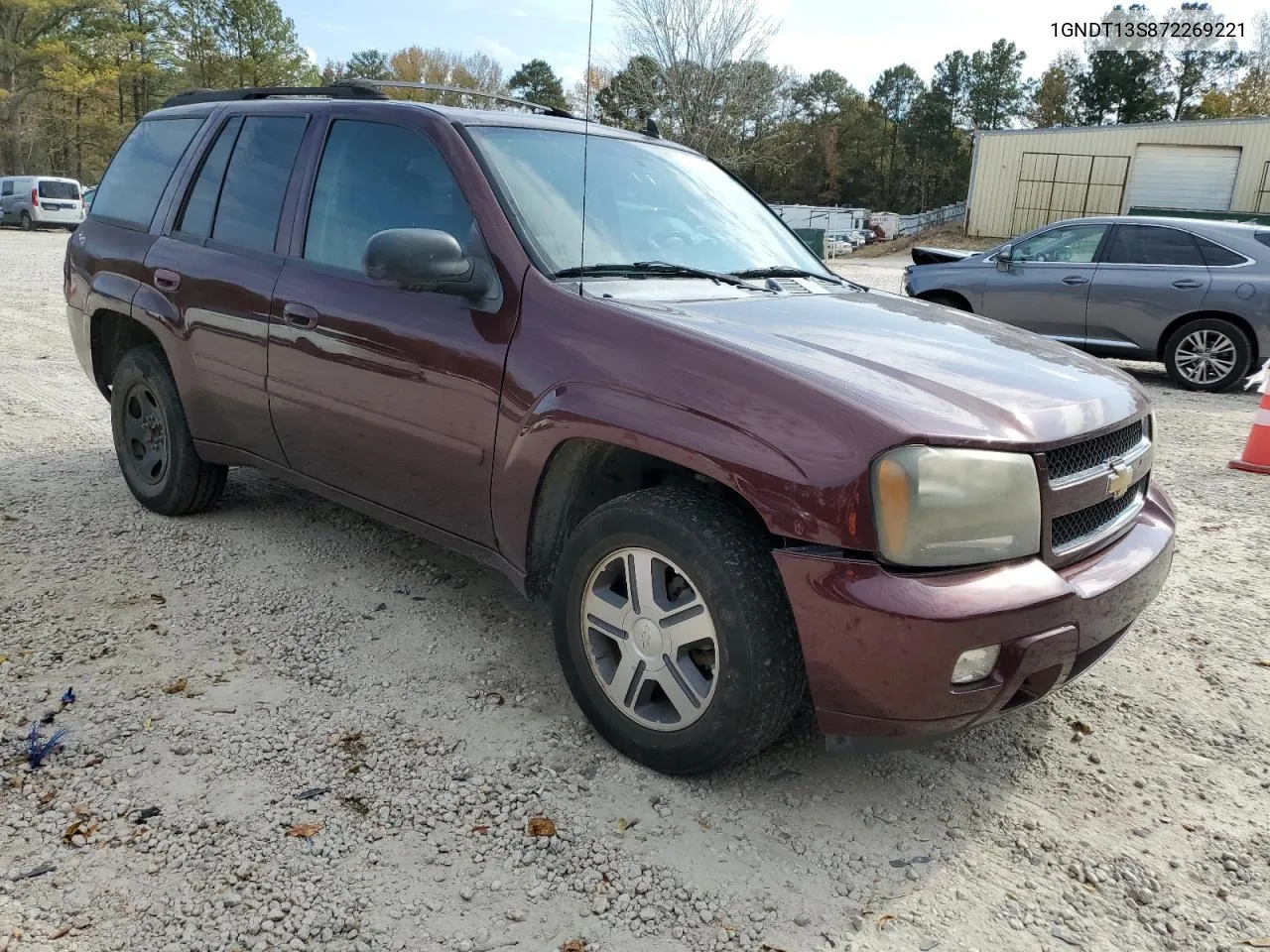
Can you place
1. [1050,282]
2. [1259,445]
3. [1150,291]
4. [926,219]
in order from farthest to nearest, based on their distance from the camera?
[926,219] < [1050,282] < [1150,291] < [1259,445]

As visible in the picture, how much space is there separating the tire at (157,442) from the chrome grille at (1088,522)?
360 centimetres

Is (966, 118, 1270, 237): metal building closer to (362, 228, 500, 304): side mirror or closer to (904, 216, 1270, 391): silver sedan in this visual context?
(904, 216, 1270, 391): silver sedan

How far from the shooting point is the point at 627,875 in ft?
7.76

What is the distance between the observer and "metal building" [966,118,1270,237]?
3262 centimetres

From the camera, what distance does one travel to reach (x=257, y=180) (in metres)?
3.94

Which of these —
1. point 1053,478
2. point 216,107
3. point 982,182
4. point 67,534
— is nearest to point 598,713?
point 1053,478

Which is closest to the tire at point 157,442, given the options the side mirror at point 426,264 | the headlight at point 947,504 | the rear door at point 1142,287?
the side mirror at point 426,264

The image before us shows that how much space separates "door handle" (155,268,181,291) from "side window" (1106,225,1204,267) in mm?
8632

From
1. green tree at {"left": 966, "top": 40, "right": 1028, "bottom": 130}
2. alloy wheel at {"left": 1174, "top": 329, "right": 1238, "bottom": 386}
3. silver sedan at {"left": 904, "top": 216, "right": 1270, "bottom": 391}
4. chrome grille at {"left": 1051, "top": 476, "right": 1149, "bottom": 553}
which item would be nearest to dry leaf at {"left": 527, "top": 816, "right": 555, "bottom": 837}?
chrome grille at {"left": 1051, "top": 476, "right": 1149, "bottom": 553}

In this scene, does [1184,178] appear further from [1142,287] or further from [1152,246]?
[1142,287]

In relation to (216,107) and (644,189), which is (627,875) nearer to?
(644,189)

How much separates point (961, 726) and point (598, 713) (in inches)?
39.8

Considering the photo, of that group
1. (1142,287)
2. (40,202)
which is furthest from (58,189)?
(1142,287)

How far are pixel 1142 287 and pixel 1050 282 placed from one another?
84 centimetres
